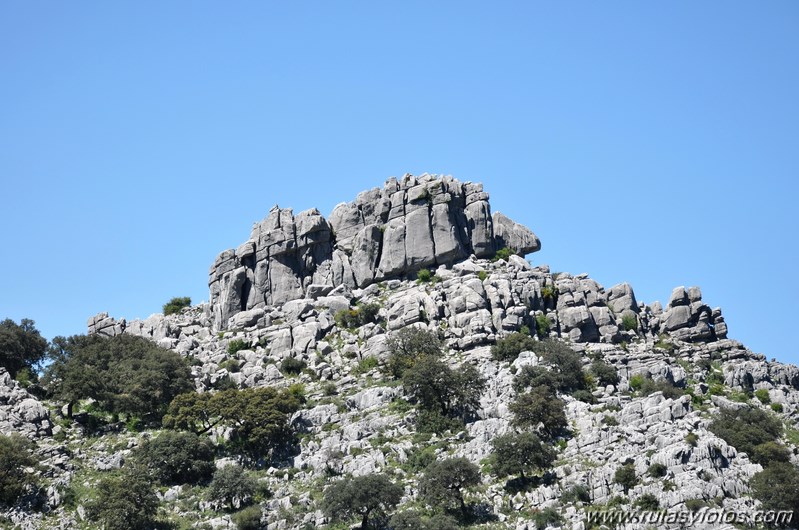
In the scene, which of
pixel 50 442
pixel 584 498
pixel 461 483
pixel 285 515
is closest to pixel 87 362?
pixel 50 442

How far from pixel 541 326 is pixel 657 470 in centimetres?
3968

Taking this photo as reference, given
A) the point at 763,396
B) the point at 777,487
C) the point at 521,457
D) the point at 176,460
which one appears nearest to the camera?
the point at 777,487

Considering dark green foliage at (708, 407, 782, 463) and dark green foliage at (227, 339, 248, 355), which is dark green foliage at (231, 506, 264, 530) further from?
dark green foliage at (227, 339, 248, 355)

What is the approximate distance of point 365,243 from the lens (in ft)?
486

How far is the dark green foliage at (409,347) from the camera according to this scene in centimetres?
12100

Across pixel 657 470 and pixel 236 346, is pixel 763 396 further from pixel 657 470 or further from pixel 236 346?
pixel 236 346

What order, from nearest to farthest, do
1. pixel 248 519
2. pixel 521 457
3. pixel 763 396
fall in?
1. pixel 248 519
2. pixel 521 457
3. pixel 763 396

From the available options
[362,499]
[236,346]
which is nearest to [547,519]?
[362,499]

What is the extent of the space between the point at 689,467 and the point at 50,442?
5722cm

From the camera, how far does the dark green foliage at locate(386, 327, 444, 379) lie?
121000mm

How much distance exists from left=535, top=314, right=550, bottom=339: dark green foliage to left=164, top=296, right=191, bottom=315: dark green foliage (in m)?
51.7

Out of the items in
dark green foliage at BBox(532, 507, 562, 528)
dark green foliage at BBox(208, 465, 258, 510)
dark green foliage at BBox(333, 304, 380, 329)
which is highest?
dark green foliage at BBox(333, 304, 380, 329)

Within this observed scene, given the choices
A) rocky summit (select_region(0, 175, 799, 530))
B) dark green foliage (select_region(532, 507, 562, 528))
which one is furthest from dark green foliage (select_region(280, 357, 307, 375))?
dark green foliage (select_region(532, 507, 562, 528))

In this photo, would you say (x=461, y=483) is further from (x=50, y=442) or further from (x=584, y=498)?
(x=50, y=442)
